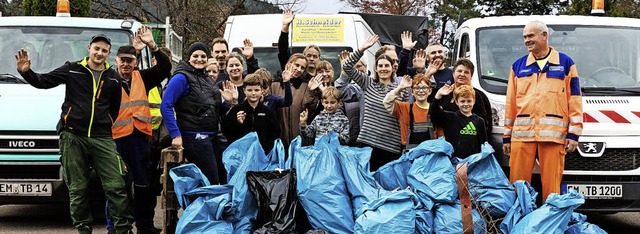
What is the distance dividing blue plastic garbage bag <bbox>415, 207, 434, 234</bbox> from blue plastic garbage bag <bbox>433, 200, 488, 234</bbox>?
0.07m

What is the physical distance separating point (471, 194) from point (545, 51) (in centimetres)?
136

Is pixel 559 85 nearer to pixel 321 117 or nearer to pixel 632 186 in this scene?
pixel 632 186

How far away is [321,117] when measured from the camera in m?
7.61

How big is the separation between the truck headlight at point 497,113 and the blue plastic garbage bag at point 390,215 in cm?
160

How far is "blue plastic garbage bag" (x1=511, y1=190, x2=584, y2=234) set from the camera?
21.0ft

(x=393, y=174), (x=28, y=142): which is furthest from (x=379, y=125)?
(x=28, y=142)

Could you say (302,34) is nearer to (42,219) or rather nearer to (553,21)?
(553,21)

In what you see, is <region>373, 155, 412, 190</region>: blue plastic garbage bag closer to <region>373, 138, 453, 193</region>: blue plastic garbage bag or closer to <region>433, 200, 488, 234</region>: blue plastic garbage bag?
<region>373, 138, 453, 193</region>: blue plastic garbage bag

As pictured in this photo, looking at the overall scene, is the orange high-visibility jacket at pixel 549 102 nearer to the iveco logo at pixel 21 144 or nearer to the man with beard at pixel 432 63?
the man with beard at pixel 432 63

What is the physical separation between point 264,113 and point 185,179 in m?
1.12

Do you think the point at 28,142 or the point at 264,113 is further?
the point at 28,142

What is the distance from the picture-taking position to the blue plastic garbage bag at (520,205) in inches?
262

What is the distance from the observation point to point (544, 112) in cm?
700

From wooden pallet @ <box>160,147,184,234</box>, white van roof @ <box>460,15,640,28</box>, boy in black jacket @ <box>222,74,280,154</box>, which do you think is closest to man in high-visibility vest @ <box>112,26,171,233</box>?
wooden pallet @ <box>160,147,184,234</box>
